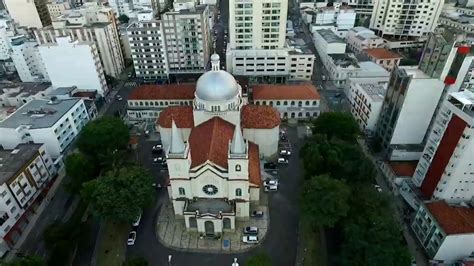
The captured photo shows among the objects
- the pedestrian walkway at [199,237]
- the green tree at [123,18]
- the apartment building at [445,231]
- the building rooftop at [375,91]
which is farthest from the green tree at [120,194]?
the green tree at [123,18]

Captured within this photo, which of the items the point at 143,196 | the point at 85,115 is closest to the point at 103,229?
the point at 143,196

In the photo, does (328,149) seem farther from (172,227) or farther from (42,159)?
(42,159)

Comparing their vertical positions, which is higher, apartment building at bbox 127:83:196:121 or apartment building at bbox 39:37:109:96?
apartment building at bbox 39:37:109:96

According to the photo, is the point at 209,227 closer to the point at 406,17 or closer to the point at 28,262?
the point at 28,262

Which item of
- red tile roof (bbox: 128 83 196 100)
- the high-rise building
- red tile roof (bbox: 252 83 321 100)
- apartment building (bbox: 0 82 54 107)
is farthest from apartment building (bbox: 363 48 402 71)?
apartment building (bbox: 0 82 54 107)

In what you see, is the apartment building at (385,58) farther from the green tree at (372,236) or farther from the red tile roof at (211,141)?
the red tile roof at (211,141)

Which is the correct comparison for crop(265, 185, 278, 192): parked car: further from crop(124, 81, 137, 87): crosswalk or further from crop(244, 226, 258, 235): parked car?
crop(124, 81, 137, 87): crosswalk
